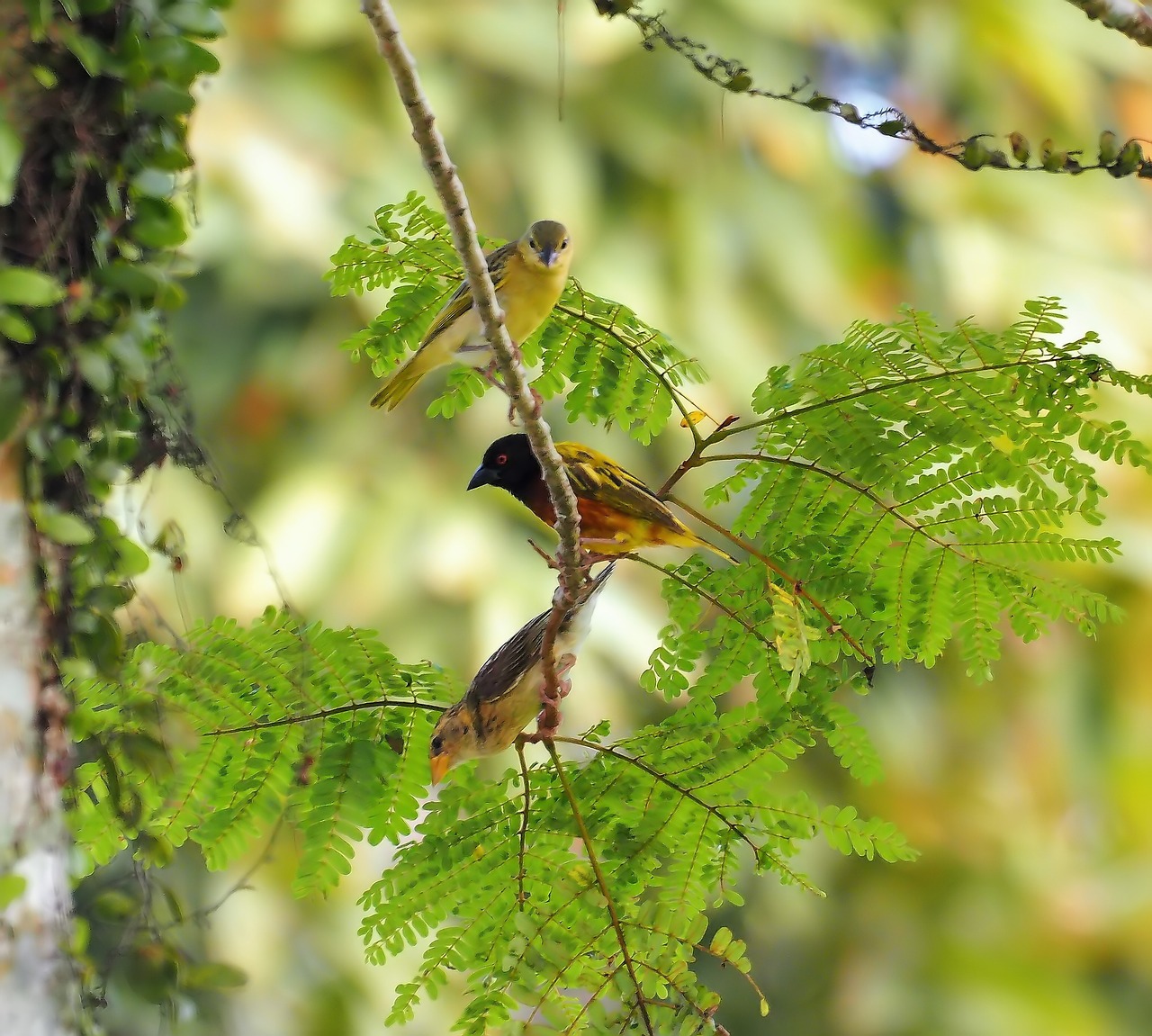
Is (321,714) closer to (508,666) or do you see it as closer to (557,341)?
(508,666)

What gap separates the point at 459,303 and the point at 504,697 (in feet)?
2.90

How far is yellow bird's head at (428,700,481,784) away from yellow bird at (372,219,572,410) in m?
0.74

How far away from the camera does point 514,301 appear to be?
2.91m

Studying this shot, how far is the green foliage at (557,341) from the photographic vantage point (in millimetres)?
2953

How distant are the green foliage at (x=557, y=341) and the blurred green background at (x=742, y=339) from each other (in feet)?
24.9

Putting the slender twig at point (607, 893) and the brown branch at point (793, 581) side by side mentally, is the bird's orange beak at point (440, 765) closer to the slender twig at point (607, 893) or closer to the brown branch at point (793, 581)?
the slender twig at point (607, 893)

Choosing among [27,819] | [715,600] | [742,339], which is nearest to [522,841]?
[715,600]

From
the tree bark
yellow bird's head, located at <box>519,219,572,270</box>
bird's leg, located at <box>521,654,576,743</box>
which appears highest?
yellow bird's head, located at <box>519,219,572,270</box>

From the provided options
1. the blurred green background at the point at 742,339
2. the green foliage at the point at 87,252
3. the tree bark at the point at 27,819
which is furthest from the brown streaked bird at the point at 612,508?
the blurred green background at the point at 742,339

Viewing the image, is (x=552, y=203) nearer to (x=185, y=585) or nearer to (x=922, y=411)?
(x=185, y=585)

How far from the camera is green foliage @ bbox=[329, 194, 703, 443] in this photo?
2953 millimetres

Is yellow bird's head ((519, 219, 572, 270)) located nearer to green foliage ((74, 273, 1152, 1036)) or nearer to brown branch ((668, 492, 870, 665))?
green foliage ((74, 273, 1152, 1036))

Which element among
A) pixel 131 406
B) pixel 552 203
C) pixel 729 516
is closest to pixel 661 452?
pixel 729 516

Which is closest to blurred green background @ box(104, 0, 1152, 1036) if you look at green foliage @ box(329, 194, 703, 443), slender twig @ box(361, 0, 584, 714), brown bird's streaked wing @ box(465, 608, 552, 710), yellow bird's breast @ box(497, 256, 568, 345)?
brown bird's streaked wing @ box(465, 608, 552, 710)
